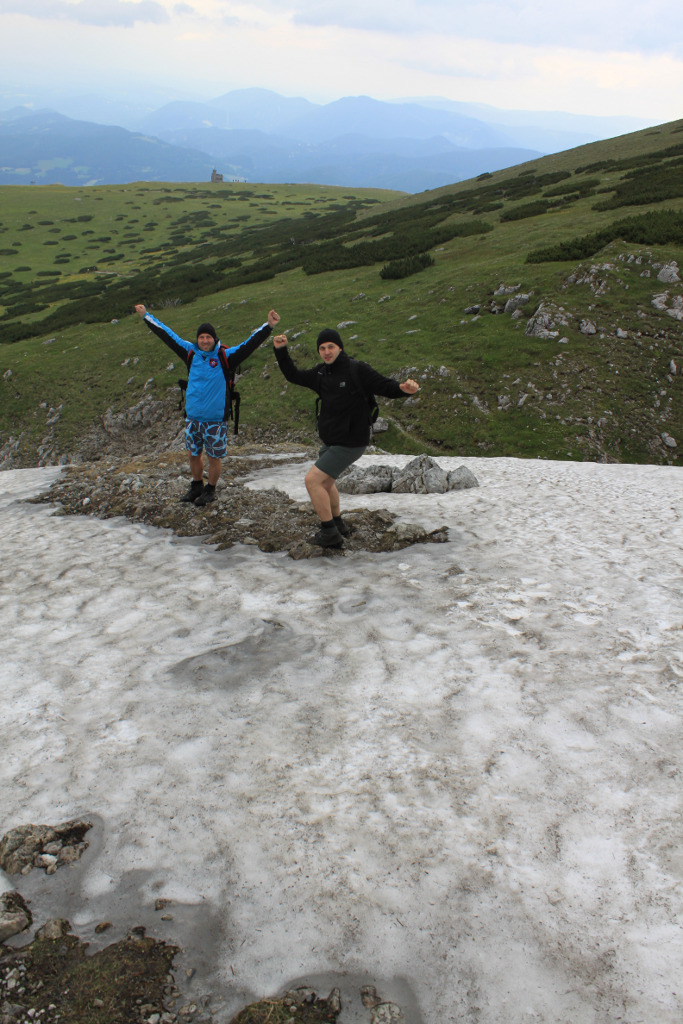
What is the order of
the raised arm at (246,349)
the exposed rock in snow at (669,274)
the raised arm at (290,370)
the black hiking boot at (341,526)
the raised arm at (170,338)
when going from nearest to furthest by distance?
the raised arm at (290,370), the black hiking boot at (341,526), the raised arm at (246,349), the raised arm at (170,338), the exposed rock in snow at (669,274)

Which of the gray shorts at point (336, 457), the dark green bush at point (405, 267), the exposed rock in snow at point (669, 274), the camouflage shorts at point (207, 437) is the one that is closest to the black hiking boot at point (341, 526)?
the gray shorts at point (336, 457)

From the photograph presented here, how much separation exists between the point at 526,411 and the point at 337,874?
19405mm

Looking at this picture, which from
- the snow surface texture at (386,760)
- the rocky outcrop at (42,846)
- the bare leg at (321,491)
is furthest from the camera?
the bare leg at (321,491)

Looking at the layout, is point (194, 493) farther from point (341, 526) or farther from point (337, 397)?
point (337, 397)

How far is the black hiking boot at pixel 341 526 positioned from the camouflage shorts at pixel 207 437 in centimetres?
249

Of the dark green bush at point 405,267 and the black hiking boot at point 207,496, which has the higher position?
the dark green bush at point 405,267

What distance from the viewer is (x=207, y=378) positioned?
30.3 ft

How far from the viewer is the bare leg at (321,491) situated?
7.92m

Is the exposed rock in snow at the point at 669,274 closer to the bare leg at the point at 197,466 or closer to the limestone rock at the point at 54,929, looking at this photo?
the bare leg at the point at 197,466

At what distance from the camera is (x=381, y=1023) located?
2996 millimetres

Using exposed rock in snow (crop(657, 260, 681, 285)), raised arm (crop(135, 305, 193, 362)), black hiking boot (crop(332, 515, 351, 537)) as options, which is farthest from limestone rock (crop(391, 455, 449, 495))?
exposed rock in snow (crop(657, 260, 681, 285))

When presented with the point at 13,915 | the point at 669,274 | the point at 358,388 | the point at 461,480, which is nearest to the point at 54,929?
the point at 13,915

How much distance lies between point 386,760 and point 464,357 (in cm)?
2066

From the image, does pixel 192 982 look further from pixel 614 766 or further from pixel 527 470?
pixel 527 470
